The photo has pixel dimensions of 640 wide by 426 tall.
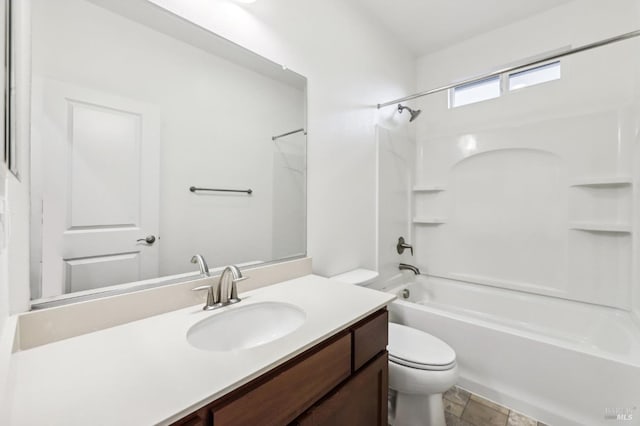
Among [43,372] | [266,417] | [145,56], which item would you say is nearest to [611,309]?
[266,417]

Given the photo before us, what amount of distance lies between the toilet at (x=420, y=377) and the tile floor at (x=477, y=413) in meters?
0.23

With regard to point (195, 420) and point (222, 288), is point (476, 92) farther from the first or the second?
point (195, 420)

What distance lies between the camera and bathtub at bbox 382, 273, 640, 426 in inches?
49.3

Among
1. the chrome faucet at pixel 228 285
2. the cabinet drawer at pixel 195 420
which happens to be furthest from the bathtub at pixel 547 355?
the cabinet drawer at pixel 195 420

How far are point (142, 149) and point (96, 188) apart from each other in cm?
21

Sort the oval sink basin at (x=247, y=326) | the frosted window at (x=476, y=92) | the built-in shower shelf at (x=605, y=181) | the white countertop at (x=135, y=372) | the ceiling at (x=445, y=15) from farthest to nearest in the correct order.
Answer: the frosted window at (x=476, y=92) < the ceiling at (x=445, y=15) < the built-in shower shelf at (x=605, y=181) < the oval sink basin at (x=247, y=326) < the white countertop at (x=135, y=372)

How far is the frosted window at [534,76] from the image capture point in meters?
2.09

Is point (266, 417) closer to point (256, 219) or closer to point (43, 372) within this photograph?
point (43, 372)

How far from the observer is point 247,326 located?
1043 millimetres

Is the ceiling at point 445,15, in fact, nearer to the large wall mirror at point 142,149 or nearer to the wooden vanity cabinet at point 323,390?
the large wall mirror at point 142,149

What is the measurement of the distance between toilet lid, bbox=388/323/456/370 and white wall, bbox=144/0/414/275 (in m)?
0.55

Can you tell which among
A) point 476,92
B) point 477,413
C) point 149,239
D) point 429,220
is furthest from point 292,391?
point 476,92

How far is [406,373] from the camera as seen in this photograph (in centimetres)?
128

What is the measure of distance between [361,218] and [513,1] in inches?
77.4
